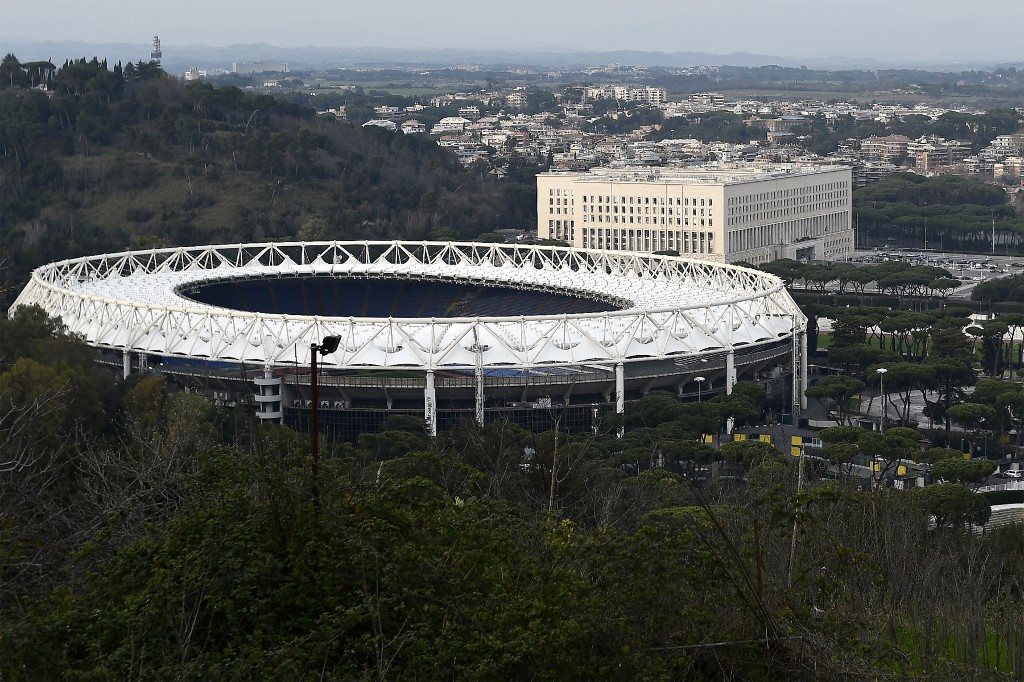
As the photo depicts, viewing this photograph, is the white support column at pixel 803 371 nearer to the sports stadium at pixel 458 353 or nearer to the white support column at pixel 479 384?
the sports stadium at pixel 458 353

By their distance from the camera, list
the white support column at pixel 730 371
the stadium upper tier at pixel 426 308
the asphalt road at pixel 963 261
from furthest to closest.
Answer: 1. the asphalt road at pixel 963 261
2. the white support column at pixel 730 371
3. the stadium upper tier at pixel 426 308

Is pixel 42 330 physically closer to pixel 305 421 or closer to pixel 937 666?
pixel 305 421

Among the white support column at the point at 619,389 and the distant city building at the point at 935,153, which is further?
the distant city building at the point at 935,153

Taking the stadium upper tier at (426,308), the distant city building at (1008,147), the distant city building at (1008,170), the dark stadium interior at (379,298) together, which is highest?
the stadium upper tier at (426,308)

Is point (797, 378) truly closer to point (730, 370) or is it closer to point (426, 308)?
point (730, 370)

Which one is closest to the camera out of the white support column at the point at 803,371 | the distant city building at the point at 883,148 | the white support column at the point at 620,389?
the white support column at the point at 620,389

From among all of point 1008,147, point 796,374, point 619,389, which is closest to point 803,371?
point 796,374

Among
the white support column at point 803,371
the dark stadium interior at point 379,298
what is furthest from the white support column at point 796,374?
the dark stadium interior at point 379,298

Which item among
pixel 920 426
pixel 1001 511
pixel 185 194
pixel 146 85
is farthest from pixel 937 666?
pixel 146 85

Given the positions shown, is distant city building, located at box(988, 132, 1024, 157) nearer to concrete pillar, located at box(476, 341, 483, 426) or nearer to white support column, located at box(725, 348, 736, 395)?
white support column, located at box(725, 348, 736, 395)
